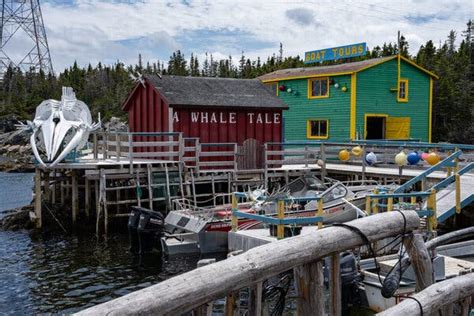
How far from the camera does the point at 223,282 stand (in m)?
3.38

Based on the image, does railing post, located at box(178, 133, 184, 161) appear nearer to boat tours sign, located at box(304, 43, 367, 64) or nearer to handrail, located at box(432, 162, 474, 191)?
handrail, located at box(432, 162, 474, 191)

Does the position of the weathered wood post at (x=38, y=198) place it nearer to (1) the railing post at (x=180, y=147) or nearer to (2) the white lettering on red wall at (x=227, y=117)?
(1) the railing post at (x=180, y=147)

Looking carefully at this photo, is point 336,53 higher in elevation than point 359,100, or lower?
higher

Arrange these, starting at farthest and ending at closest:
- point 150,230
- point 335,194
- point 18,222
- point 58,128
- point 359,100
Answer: point 359,100, point 18,222, point 58,128, point 150,230, point 335,194

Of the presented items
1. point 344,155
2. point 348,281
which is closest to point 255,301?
point 348,281

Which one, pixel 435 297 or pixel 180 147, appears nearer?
pixel 435 297

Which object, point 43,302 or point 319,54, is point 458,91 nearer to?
point 319,54

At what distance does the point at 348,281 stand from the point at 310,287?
5.91 metres

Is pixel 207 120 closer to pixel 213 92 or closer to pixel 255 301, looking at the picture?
pixel 213 92

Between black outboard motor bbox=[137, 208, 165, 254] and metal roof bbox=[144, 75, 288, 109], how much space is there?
645cm

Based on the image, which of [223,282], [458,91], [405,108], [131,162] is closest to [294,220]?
[131,162]

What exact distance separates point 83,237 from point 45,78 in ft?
259

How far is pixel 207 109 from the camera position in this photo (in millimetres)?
22891

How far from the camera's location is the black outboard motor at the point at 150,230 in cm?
1645
